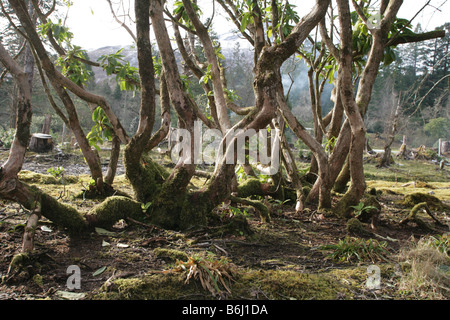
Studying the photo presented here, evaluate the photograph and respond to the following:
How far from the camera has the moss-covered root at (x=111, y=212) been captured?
3.00m

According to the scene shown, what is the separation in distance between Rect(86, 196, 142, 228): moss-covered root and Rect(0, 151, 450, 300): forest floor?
0.11m

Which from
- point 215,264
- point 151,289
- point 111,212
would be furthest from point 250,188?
point 151,289

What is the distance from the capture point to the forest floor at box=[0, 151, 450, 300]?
2016 millimetres

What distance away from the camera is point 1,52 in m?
2.53

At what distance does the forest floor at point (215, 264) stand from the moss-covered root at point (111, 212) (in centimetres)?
11

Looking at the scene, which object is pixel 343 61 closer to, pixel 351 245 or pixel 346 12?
pixel 346 12

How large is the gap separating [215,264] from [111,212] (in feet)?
4.55

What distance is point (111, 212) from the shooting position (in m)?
3.06

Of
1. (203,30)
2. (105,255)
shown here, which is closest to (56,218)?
(105,255)

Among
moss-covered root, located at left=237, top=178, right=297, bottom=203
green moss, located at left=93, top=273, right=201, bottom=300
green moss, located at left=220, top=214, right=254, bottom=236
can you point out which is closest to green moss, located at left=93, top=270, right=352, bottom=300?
green moss, located at left=93, top=273, right=201, bottom=300

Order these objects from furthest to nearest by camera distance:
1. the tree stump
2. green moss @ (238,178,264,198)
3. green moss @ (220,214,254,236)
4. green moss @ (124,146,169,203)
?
the tree stump
green moss @ (238,178,264,198)
green moss @ (124,146,169,203)
green moss @ (220,214,254,236)

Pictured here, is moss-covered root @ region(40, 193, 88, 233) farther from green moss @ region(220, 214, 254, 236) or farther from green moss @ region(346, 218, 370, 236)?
green moss @ region(346, 218, 370, 236)

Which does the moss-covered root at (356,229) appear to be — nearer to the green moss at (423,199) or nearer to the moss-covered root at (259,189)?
the moss-covered root at (259,189)

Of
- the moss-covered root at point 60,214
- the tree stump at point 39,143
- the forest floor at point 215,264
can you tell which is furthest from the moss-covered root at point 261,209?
the tree stump at point 39,143
